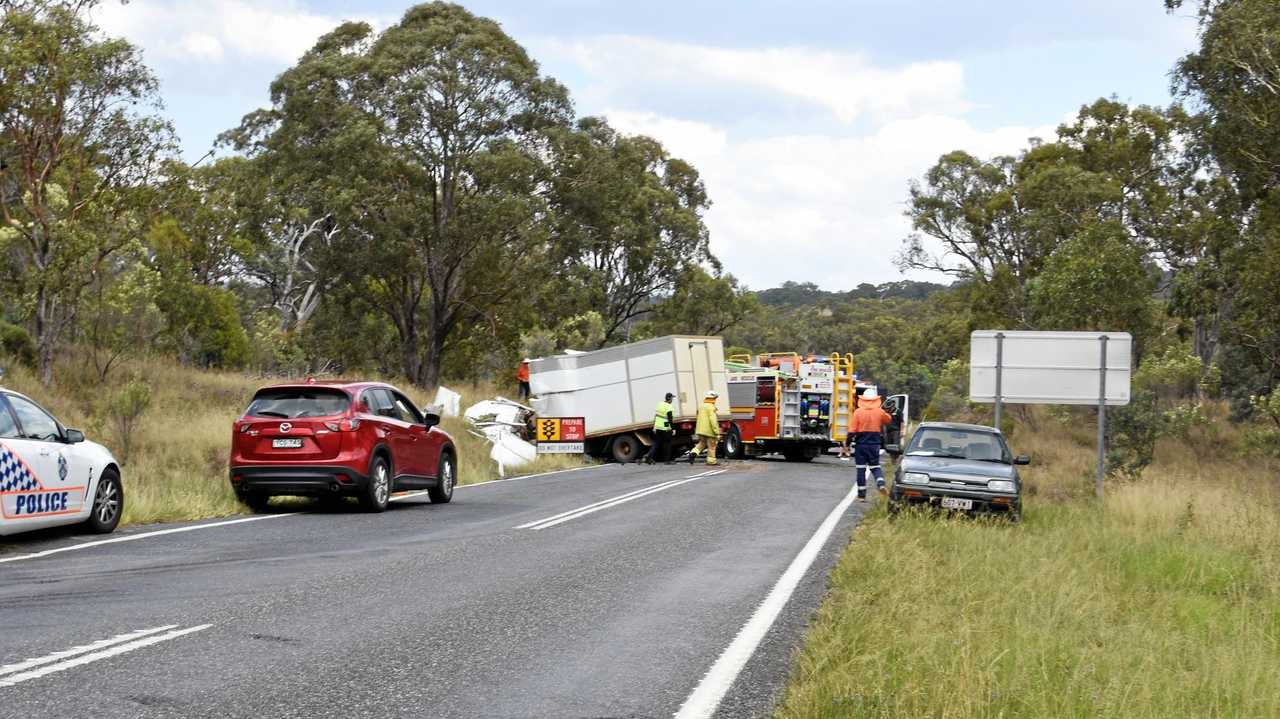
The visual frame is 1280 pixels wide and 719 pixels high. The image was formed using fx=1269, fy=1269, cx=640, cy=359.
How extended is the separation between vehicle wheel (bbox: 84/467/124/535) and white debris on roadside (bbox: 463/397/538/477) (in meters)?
12.6

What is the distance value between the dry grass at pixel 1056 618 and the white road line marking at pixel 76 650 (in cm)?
374

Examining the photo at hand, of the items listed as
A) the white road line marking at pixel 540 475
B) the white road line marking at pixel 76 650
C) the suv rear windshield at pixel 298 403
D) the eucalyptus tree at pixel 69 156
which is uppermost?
the eucalyptus tree at pixel 69 156

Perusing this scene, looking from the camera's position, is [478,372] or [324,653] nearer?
[324,653]

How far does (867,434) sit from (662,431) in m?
12.6

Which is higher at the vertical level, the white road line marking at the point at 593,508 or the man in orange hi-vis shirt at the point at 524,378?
the man in orange hi-vis shirt at the point at 524,378

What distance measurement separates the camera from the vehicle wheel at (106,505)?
1245 cm

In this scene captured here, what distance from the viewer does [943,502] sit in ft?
54.3

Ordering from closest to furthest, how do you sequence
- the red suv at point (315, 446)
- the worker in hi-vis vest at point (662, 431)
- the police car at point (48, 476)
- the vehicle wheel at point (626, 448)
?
the police car at point (48, 476), the red suv at point (315, 446), the worker in hi-vis vest at point (662, 431), the vehicle wheel at point (626, 448)

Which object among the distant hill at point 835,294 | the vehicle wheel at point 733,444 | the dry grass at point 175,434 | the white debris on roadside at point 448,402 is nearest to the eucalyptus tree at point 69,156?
the dry grass at point 175,434

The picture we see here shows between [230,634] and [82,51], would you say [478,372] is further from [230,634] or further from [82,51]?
[230,634]

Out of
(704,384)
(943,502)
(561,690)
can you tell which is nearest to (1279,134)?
(704,384)

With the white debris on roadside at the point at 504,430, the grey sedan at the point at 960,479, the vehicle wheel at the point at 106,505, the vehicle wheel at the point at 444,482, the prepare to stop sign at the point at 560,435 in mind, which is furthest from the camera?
the prepare to stop sign at the point at 560,435

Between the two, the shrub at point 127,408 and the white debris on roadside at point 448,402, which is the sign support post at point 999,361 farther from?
the white debris on roadside at point 448,402

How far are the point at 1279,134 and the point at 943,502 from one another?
57.8ft
